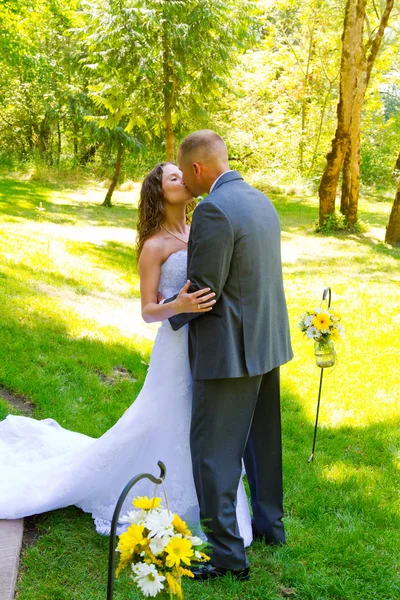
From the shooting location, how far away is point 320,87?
25578mm

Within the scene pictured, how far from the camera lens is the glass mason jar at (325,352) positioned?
14.2 feet

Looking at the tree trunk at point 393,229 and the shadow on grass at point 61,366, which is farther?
the tree trunk at point 393,229

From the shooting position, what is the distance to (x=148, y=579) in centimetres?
174

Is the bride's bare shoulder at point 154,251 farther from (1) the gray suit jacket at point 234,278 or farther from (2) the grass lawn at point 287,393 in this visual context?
(2) the grass lawn at point 287,393

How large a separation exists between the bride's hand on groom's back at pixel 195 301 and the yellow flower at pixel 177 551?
113cm

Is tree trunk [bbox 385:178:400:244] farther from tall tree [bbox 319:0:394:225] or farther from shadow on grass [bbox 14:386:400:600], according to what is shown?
shadow on grass [bbox 14:386:400:600]

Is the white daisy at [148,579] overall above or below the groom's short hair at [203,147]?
below

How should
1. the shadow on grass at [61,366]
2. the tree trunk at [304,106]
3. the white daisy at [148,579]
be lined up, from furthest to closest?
the tree trunk at [304,106]
the shadow on grass at [61,366]
the white daisy at [148,579]

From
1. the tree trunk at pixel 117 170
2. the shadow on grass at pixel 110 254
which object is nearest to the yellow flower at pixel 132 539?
the shadow on grass at pixel 110 254

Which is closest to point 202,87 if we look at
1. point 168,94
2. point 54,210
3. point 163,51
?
point 168,94

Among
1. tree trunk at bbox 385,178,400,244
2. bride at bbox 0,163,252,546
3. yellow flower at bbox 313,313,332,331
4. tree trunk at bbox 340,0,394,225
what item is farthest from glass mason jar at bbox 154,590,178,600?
tree trunk at bbox 340,0,394,225

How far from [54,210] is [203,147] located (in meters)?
15.3

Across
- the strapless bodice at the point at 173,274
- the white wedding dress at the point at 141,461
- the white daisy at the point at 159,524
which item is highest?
the strapless bodice at the point at 173,274

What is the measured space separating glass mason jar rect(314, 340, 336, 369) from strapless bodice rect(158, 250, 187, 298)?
4.83 feet
